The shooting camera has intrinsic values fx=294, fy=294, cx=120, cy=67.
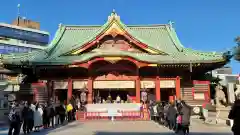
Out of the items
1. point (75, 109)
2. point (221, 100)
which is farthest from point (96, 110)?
point (221, 100)

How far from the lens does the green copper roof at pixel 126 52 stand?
26172mm

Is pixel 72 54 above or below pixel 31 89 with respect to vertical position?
above

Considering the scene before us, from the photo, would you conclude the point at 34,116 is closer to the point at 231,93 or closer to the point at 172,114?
the point at 172,114

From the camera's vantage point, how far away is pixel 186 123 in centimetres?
1300

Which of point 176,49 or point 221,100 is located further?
point 176,49

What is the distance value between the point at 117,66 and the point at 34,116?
1277cm

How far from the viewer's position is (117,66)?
91.8 feet

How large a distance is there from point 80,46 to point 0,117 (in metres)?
9.99

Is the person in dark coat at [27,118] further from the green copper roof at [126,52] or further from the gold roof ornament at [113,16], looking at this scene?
the gold roof ornament at [113,16]

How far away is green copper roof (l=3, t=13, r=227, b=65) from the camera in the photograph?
26.2m

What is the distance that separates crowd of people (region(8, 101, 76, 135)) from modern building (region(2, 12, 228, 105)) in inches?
210

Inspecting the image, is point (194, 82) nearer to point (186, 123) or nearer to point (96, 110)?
point (96, 110)

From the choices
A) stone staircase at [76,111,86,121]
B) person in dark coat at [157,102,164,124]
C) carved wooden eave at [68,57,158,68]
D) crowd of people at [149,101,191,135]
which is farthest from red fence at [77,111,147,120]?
carved wooden eave at [68,57,158,68]

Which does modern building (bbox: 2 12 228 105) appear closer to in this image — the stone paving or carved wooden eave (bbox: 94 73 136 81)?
carved wooden eave (bbox: 94 73 136 81)
